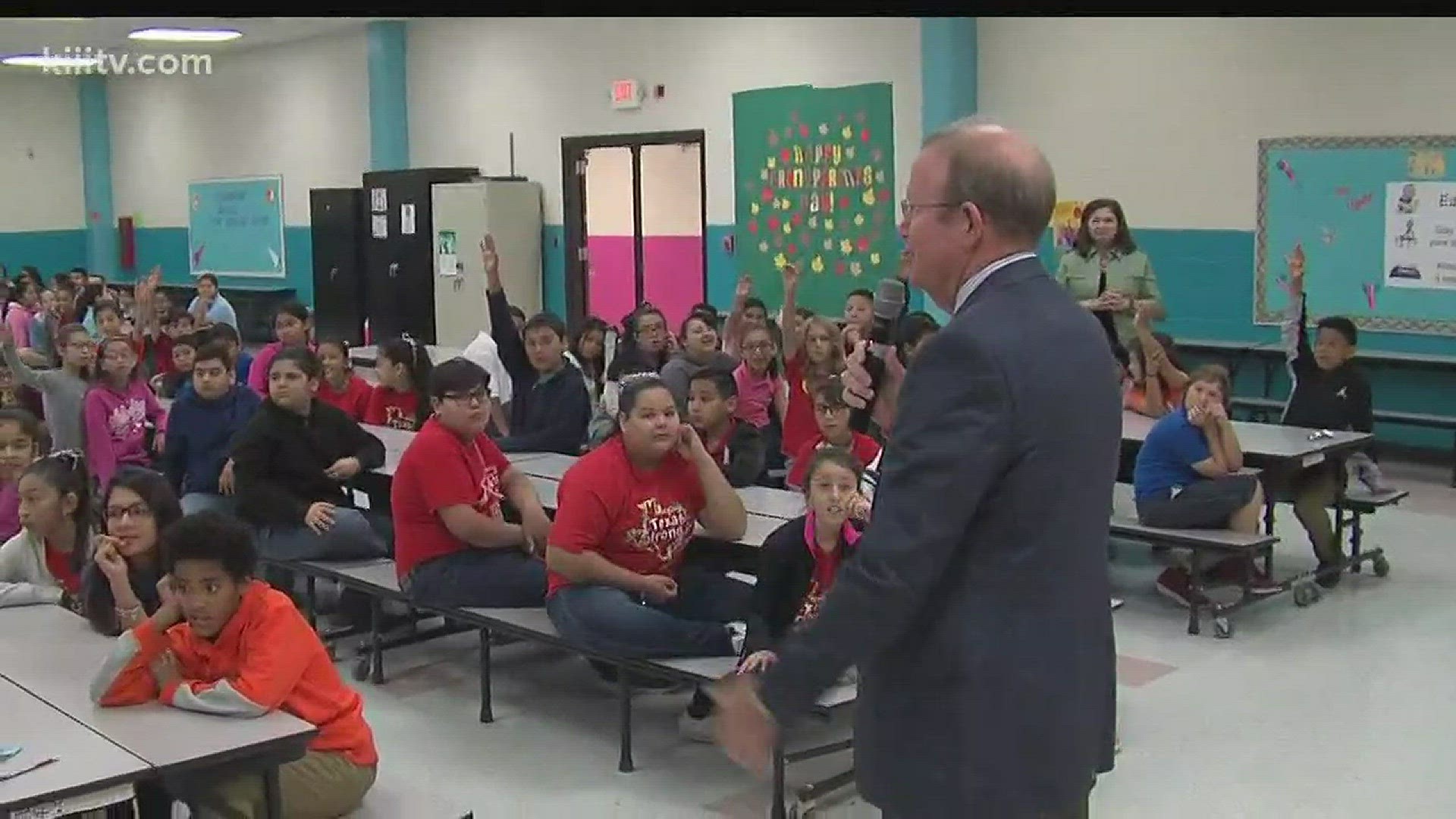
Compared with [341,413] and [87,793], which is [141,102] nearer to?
[341,413]

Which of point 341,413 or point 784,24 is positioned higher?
point 784,24

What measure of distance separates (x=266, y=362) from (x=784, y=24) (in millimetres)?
6005

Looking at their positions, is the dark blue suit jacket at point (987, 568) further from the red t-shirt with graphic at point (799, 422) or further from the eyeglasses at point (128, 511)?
the red t-shirt with graphic at point (799, 422)

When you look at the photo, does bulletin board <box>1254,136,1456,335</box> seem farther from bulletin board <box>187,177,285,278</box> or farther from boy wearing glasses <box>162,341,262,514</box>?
bulletin board <box>187,177,285,278</box>

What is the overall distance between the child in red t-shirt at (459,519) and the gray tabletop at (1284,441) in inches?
88.7

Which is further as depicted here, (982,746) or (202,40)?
(202,40)

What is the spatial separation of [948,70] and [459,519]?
693 centimetres

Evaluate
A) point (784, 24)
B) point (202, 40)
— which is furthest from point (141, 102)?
point (784, 24)

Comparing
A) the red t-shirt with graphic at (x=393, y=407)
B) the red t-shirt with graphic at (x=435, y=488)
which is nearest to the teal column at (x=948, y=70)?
the red t-shirt with graphic at (x=393, y=407)

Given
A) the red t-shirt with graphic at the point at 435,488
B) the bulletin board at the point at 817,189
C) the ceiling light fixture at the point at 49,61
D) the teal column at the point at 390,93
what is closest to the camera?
the red t-shirt with graphic at the point at 435,488

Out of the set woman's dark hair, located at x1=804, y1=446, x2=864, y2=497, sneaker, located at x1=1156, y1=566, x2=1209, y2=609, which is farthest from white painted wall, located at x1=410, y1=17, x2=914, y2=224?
woman's dark hair, located at x1=804, y1=446, x2=864, y2=497

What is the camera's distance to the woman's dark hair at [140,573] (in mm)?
3488

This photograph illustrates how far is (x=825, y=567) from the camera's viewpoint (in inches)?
146

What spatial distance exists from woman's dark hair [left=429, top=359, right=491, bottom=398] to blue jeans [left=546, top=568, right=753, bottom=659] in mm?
711
